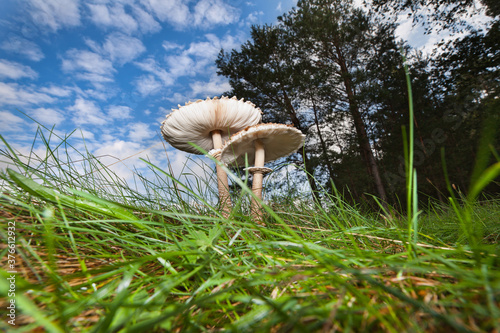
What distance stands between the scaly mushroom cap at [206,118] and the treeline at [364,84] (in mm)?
3839

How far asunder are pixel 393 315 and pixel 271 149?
7.85 ft

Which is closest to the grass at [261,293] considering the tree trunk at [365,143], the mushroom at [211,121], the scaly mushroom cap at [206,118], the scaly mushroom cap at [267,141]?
the scaly mushroom cap at [267,141]

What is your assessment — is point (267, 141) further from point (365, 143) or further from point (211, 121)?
point (365, 143)

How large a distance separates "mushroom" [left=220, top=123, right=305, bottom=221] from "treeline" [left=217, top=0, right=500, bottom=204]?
375 cm

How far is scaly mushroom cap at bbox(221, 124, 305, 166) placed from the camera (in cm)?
A: 199

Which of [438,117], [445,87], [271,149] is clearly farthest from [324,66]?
[271,149]

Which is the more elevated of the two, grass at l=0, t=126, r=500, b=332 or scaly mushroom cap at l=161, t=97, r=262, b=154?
scaly mushroom cap at l=161, t=97, r=262, b=154

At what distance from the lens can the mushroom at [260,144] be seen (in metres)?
1.99

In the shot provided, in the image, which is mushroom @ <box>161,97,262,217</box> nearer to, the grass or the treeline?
the grass

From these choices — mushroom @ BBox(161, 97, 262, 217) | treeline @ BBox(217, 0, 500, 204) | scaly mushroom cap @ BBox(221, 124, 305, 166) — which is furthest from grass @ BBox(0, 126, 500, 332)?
treeline @ BBox(217, 0, 500, 204)

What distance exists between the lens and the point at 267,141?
2410mm

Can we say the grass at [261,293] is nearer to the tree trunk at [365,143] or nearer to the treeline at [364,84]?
the treeline at [364,84]

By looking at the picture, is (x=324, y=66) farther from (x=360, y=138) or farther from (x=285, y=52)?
(x=360, y=138)

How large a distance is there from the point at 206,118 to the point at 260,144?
657 millimetres
